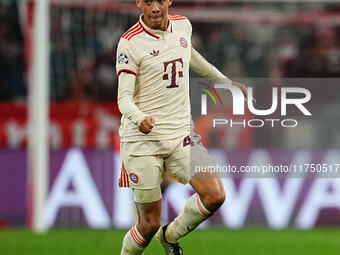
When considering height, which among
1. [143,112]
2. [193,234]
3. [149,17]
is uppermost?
[149,17]

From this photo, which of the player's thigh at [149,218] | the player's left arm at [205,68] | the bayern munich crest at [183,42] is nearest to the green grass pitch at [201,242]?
the player's thigh at [149,218]

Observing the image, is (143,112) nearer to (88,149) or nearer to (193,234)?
(193,234)

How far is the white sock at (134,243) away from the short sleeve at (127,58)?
1.20m

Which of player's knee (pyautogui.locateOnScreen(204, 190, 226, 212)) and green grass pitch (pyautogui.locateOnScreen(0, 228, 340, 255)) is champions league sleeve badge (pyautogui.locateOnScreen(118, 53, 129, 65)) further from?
green grass pitch (pyautogui.locateOnScreen(0, 228, 340, 255))

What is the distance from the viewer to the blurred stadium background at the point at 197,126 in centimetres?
1045

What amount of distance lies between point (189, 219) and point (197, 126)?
4162 mm

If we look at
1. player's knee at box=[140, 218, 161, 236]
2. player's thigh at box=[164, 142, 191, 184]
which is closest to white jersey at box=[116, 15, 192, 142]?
player's thigh at box=[164, 142, 191, 184]

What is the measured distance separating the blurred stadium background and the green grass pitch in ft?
0.08

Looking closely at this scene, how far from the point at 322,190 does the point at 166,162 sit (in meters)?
4.59

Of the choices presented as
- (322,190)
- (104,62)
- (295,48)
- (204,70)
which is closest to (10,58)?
(104,62)

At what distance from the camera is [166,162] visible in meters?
6.34

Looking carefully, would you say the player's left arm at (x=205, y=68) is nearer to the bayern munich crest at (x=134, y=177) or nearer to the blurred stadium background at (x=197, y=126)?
the bayern munich crest at (x=134, y=177)

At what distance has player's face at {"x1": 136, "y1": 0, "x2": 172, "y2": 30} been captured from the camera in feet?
19.8

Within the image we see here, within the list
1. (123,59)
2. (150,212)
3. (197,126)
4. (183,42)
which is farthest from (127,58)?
(197,126)
